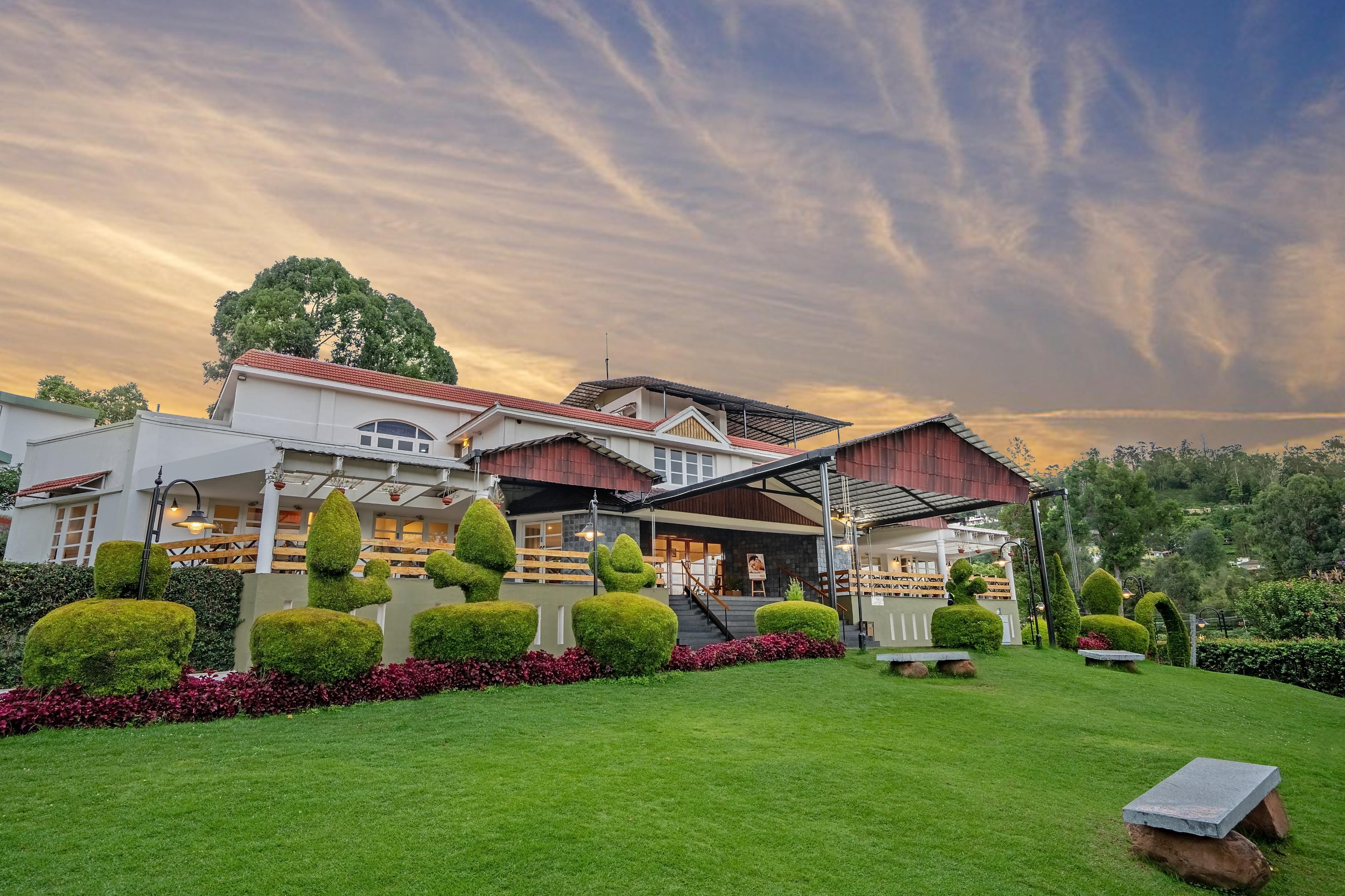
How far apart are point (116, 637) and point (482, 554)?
477 centimetres

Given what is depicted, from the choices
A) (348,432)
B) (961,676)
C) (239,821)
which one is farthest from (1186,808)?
(348,432)

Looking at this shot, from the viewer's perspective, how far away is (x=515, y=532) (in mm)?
21734

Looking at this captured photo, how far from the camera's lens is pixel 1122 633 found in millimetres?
19359

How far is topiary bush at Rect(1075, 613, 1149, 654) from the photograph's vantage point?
63.3ft

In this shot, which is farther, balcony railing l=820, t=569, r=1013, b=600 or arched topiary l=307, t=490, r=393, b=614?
balcony railing l=820, t=569, r=1013, b=600

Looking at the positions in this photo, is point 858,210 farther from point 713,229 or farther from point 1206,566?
point 1206,566

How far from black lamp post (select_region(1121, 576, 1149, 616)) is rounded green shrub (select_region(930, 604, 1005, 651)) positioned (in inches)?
267

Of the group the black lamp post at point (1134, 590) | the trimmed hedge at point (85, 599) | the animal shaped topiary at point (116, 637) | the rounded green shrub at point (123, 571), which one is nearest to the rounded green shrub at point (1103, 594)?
the black lamp post at point (1134, 590)

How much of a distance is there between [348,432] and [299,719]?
48.0 feet

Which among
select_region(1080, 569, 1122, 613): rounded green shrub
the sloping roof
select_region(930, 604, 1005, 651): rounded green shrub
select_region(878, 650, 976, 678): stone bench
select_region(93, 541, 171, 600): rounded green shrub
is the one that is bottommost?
select_region(878, 650, 976, 678): stone bench

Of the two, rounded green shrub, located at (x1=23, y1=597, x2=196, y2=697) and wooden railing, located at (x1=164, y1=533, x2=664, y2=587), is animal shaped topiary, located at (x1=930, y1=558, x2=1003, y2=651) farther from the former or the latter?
rounded green shrub, located at (x1=23, y1=597, x2=196, y2=697)

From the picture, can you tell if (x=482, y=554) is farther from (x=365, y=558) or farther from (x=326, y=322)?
(x=326, y=322)

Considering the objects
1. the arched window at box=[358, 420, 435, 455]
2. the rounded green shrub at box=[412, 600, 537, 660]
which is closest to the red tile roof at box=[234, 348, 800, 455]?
the arched window at box=[358, 420, 435, 455]

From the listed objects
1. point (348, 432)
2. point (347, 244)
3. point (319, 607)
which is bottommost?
point (319, 607)
